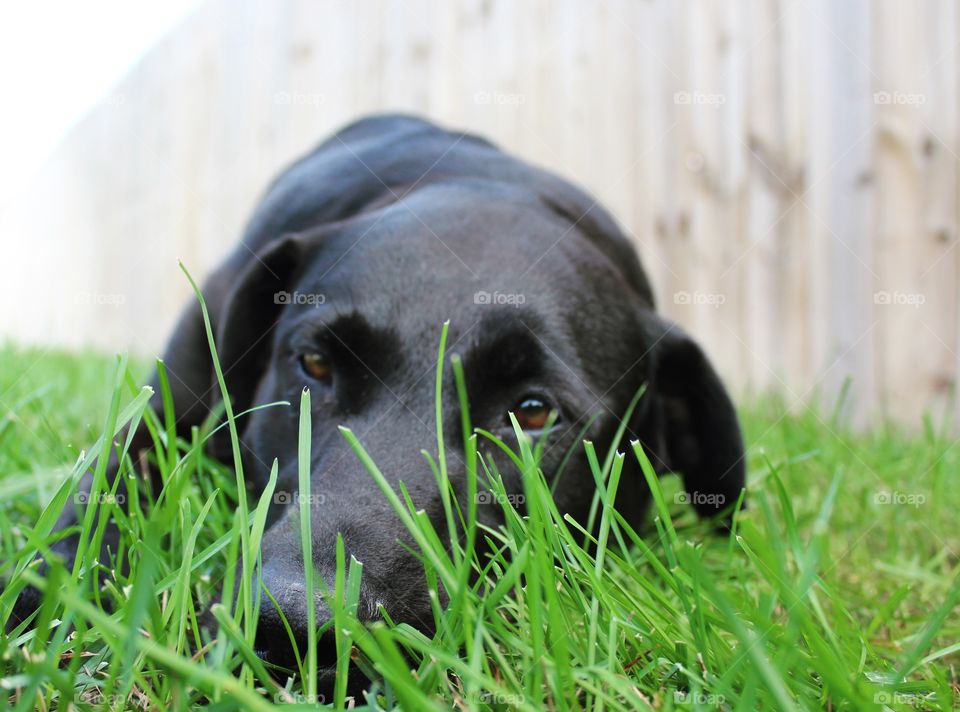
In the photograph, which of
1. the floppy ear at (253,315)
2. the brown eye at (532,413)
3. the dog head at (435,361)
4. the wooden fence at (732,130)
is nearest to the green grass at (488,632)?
the dog head at (435,361)

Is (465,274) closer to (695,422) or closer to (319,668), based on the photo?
(695,422)

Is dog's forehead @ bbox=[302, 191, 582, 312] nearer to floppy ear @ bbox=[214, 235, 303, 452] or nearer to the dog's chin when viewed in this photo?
floppy ear @ bbox=[214, 235, 303, 452]

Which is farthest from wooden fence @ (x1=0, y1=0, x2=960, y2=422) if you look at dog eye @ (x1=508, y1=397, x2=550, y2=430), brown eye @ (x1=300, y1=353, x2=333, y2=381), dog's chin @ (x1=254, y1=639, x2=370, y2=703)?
dog's chin @ (x1=254, y1=639, x2=370, y2=703)

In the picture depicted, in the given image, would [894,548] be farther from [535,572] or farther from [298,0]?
[298,0]

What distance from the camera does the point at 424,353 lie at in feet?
5.64

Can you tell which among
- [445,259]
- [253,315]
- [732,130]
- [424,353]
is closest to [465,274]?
[445,259]

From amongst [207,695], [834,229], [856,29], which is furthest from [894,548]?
[856,29]

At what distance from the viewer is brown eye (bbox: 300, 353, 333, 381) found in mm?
1867

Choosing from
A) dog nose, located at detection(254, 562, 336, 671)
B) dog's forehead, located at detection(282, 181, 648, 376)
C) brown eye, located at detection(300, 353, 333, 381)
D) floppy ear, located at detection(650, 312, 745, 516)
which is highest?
dog's forehead, located at detection(282, 181, 648, 376)

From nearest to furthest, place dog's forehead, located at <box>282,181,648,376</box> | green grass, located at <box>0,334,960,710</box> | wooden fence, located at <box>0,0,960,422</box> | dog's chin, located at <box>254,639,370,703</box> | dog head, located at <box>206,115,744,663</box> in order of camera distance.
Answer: green grass, located at <box>0,334,960,710</box>, dog's chin, located at <box>254,639,370,703</box>, dog head, located at <box>206,115,744,663</box>, dog's forehead, located at <box>282,181,648,376</box>, wooden fence, located at <box>0,0,960,422</box>

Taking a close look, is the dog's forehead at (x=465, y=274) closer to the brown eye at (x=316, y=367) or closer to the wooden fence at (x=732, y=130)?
the brown eye at (x=316, y=367)

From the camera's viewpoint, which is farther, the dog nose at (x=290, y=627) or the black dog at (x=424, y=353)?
the black dog at (x=424, y=353)

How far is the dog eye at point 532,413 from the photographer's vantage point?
1.82 m

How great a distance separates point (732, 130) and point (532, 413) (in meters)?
3.30
